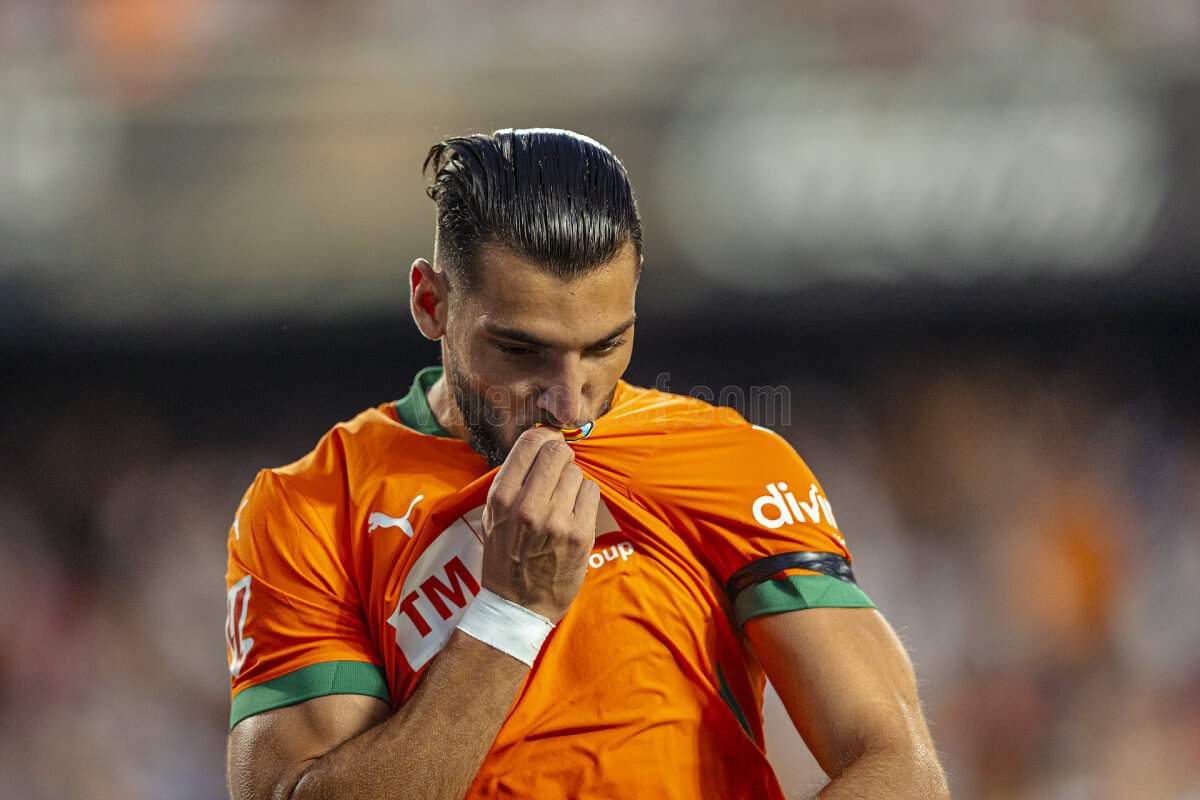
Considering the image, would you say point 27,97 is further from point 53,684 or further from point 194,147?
point 53,684

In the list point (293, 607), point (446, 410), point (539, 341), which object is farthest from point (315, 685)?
point (539, 341)

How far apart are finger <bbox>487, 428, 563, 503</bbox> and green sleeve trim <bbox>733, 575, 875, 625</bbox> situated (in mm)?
443

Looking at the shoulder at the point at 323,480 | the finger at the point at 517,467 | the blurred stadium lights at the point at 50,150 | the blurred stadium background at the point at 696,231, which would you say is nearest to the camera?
the finger at the point at 517,467

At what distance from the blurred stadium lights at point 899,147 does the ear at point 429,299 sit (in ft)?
14.9

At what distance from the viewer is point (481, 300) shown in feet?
6.28

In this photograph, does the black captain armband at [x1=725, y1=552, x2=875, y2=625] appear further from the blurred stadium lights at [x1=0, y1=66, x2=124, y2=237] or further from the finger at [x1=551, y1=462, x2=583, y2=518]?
the blurred stadium lights at [x1=0, y1=66, x2=124, y2=237]

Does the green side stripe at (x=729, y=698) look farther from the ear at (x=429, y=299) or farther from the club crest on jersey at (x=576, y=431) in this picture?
the ear at (x=429, y=299)

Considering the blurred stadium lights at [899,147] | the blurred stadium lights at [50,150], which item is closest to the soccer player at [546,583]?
the blurred stadium lights at [899,147]

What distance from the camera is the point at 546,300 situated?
1.85 meters

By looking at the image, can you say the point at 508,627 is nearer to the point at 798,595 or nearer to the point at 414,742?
the point at 414,742

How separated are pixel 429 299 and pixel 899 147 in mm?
4974

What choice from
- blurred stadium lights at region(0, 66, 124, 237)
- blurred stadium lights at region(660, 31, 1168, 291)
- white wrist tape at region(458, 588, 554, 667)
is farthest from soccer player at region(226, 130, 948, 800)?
blurred stadium lights at region(0, 66, 124, 237)

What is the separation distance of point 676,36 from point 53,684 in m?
5.30

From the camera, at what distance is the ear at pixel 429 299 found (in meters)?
2.08
